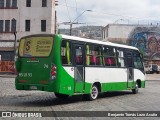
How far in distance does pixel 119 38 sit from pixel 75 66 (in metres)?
60.1

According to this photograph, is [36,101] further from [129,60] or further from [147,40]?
[147,40]

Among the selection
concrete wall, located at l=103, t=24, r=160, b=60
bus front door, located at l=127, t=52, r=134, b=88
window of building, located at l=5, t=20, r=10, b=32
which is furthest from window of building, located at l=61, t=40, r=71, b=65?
concrete wall, located at l=103, t=24, r=160, b=60

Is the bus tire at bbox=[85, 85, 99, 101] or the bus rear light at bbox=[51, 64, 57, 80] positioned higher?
the bus rear light at bbox=[51, 64, 57, 80]

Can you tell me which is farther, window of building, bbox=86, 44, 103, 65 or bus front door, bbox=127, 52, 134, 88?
bus front door, bbox=127, 52, 134, 88

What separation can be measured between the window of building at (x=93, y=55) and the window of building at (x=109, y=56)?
51 cm

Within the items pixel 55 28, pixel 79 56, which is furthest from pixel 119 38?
pixel 79 56

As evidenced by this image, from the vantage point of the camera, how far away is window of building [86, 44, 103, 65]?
17.5 metres

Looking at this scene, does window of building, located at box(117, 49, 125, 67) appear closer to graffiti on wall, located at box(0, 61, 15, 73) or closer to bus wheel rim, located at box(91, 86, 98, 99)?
bus wheel rim, located at box(91, 86, 98, 99)

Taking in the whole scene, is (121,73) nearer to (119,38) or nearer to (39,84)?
(39,84)

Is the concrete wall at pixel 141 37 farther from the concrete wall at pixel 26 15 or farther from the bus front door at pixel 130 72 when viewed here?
the bus front door at pixel 130 72

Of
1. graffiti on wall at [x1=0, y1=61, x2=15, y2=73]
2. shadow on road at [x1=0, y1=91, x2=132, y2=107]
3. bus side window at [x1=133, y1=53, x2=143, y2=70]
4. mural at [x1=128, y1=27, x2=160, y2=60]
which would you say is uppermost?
mural at [x1=128, y1=27, x2=160, y2=60]

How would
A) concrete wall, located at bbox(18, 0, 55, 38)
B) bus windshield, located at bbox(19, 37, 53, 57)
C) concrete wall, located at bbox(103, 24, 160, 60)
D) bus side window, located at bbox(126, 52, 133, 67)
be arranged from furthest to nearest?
concrete wall, located at bbox(103, 24, 160, 60) → concrete wall, located at bbox(18, 0, 55, 38) → bus side window, located at bbox(126, 52, 133, 67) → bus windshield, located at bbox(19, 37, 53, 57)

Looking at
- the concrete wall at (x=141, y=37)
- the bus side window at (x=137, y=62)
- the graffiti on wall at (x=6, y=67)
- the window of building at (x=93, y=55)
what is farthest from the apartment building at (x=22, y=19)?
the window of building at (x=93, y=55)

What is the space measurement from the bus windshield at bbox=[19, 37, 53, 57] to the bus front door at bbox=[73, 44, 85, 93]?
1272 mm
